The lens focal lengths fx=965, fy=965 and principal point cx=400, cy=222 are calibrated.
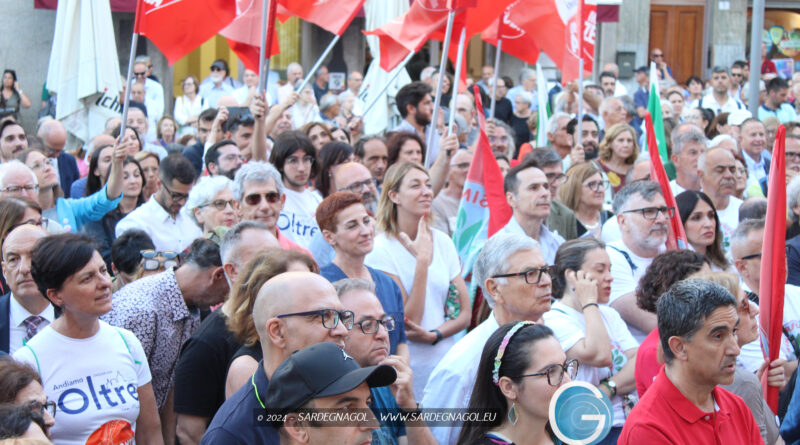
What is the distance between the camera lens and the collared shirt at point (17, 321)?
4.24m

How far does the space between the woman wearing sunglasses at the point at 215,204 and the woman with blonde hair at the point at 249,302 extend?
1.92m

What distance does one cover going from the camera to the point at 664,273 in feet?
15.6

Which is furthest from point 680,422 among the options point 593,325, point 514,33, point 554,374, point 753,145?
point 753,145

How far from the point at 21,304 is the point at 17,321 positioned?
0.30 feet

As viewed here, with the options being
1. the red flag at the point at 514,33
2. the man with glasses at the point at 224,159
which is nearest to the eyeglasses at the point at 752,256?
the man with glasses at the point at 224,159

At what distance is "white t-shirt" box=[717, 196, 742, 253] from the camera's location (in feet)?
22.9

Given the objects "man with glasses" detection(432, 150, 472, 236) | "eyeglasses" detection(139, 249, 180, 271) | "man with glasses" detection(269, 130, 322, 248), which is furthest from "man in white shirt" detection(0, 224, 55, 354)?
"man with glasses" detection(432, 150, 472, 236)

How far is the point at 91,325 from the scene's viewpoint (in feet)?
12.8

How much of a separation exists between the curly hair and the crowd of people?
0.04 feet

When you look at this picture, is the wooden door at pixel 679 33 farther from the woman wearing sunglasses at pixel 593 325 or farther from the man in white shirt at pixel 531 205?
the woman wearing sunglasses at pixel 593 325

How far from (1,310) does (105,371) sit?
0.77 m

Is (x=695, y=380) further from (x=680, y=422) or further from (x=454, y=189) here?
(x=454, y=189)

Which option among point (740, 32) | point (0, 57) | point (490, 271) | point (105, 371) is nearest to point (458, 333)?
point (490, 271)

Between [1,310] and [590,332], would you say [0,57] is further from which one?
[590,332]
